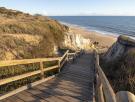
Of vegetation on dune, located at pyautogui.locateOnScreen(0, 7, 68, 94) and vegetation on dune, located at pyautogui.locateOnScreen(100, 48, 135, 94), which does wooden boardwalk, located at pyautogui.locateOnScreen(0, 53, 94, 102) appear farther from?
vegetation on dune, located at pyautogui.locateOnScreen(0, 7, 68, 94)

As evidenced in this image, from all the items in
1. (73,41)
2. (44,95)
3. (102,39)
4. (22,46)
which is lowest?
(102,39)

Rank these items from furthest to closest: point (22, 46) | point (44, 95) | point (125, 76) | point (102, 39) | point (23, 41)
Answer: point (102, 39), point (23, 41), point (22, 46), point (125, 76), point (44, 95)

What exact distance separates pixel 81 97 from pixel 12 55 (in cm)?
830

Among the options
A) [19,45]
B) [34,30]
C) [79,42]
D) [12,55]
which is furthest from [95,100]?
[79,42]

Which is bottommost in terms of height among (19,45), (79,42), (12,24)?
(79,42)

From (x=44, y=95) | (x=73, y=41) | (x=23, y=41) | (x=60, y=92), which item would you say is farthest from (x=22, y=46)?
(x=73, y=41)

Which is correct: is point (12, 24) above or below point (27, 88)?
above

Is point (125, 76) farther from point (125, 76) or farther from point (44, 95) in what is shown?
point (44, 95)

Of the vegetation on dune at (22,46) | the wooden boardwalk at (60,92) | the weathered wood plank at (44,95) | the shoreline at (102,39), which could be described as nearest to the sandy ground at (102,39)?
the shoreline at (102,39)

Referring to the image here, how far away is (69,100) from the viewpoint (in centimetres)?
738

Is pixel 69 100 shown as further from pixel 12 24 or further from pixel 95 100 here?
pixel 12 24

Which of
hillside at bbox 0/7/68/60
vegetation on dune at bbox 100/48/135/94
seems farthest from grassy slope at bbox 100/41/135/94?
hillside at bbox 0/7/68/60

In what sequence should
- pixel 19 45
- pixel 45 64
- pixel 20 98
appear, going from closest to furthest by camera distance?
pixel 20 98 < pixel 45 64 < pixel 19 45

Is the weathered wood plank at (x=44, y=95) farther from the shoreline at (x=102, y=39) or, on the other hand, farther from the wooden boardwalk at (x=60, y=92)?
the shoreline at (x=102, y=39)
